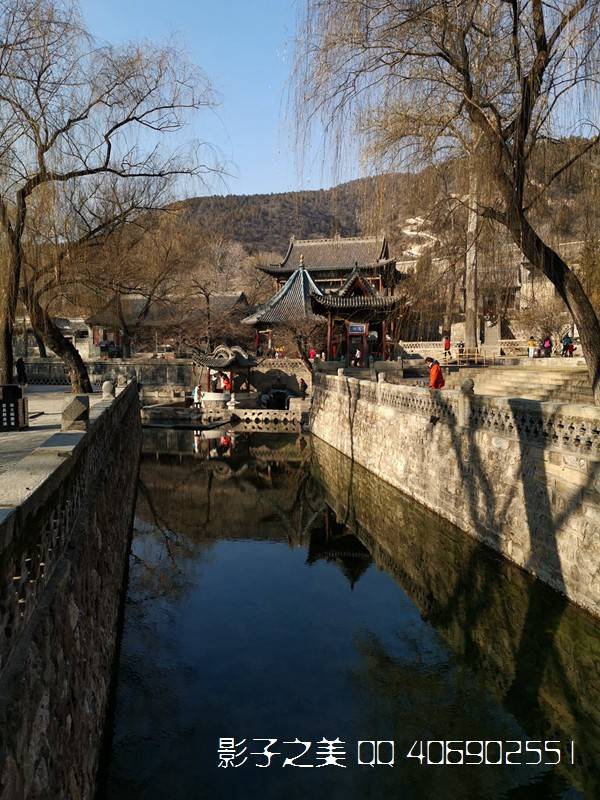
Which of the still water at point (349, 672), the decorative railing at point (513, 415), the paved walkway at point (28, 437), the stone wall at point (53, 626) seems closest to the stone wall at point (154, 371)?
the decorative railing at point (513, 415)

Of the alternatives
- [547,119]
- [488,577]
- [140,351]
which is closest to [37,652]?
[488,577]

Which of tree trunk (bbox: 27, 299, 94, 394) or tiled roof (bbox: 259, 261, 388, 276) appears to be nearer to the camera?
tree trunk (bbox: 27, 299, 94, 394)

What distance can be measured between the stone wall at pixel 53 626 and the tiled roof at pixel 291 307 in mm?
25586

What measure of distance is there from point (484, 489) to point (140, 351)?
35.9m

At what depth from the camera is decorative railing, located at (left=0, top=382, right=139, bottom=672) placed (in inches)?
100.0

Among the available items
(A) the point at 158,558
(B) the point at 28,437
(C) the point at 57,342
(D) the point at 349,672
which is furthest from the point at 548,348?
(B) the point at 28,437

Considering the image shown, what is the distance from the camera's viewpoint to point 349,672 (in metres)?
6.24

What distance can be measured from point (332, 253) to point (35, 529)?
133ft

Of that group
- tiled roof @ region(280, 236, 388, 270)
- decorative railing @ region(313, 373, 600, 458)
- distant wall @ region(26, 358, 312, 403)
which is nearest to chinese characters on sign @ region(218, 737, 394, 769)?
decorative railing @ region(313, 373, 600, 458)

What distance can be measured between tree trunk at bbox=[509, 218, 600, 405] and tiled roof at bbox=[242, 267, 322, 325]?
22.7 m

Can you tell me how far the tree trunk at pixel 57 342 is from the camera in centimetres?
1285

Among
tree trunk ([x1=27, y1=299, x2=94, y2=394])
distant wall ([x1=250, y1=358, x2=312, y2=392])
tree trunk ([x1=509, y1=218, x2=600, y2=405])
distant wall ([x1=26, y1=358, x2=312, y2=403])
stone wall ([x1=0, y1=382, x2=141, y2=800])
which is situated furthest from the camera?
distant wall ([x1=250, y1=358, x2=312, y2=392])

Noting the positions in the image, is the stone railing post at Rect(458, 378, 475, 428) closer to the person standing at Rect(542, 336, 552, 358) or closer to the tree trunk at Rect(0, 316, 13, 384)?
the tree trunk at Rect(0, 316, 13, 384)

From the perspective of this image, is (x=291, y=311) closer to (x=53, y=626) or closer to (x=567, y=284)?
(x=567, y=284)
